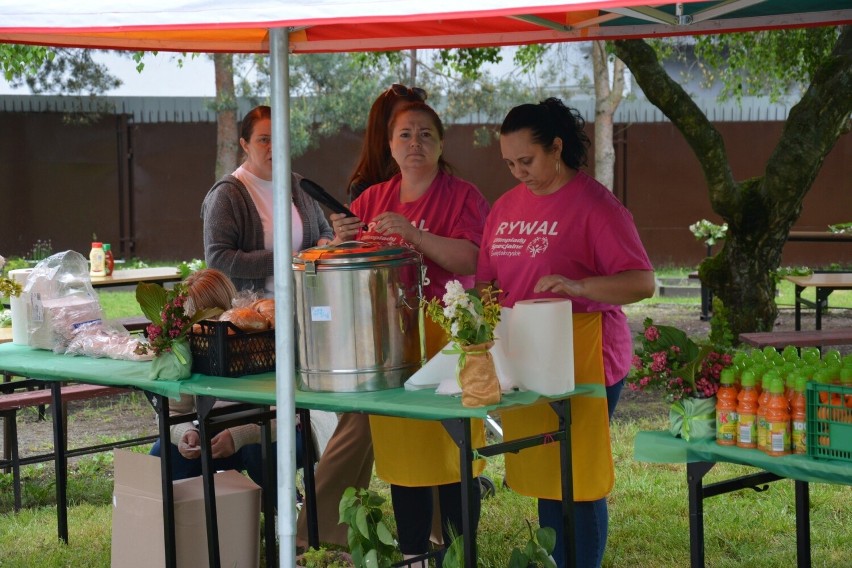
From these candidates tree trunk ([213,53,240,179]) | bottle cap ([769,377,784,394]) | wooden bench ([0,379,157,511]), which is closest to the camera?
bottle cap ([769,377,784,394])

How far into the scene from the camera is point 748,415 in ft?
9.02

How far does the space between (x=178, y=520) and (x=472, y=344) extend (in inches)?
55.7

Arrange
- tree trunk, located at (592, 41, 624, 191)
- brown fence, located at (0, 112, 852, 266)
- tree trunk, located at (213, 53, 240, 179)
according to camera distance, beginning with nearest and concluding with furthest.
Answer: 1. tree trunk, located at (592, 41, 624, 191)
2. tree trunk, located at (213, 53, 240, 179)
3. brown fence, located at (0, 112, 852, 266)

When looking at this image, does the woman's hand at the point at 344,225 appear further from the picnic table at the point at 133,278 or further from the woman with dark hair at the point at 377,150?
the picnic table at the point at 133,278

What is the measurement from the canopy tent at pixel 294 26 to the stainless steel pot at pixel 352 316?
0.31 metres

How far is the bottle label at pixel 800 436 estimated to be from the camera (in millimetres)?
2664

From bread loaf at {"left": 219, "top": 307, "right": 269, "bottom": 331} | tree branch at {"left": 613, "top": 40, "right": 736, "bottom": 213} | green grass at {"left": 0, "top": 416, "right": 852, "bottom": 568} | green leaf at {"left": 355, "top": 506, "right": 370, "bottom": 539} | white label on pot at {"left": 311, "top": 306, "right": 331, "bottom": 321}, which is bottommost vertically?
green grass at {"left": 0, "top": 416, "right": 852, "bottom": 568}

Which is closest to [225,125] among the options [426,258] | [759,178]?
[759,178]

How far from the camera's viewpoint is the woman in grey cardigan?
4289mm

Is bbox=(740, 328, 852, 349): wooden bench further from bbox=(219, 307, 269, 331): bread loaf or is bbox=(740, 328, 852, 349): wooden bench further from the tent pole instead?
the tent pole

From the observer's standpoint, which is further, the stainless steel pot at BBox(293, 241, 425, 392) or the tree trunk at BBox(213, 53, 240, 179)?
the tree trunk at BBox(213, 53, 240, 179)

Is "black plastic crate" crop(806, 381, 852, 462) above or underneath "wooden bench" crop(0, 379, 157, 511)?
above

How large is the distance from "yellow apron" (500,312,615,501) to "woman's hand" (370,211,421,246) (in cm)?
56

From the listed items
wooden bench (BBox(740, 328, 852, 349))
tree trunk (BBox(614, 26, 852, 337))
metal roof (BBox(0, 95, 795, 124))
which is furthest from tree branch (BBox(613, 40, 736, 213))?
metal roof (BBox(0, 95, 795, 124))
